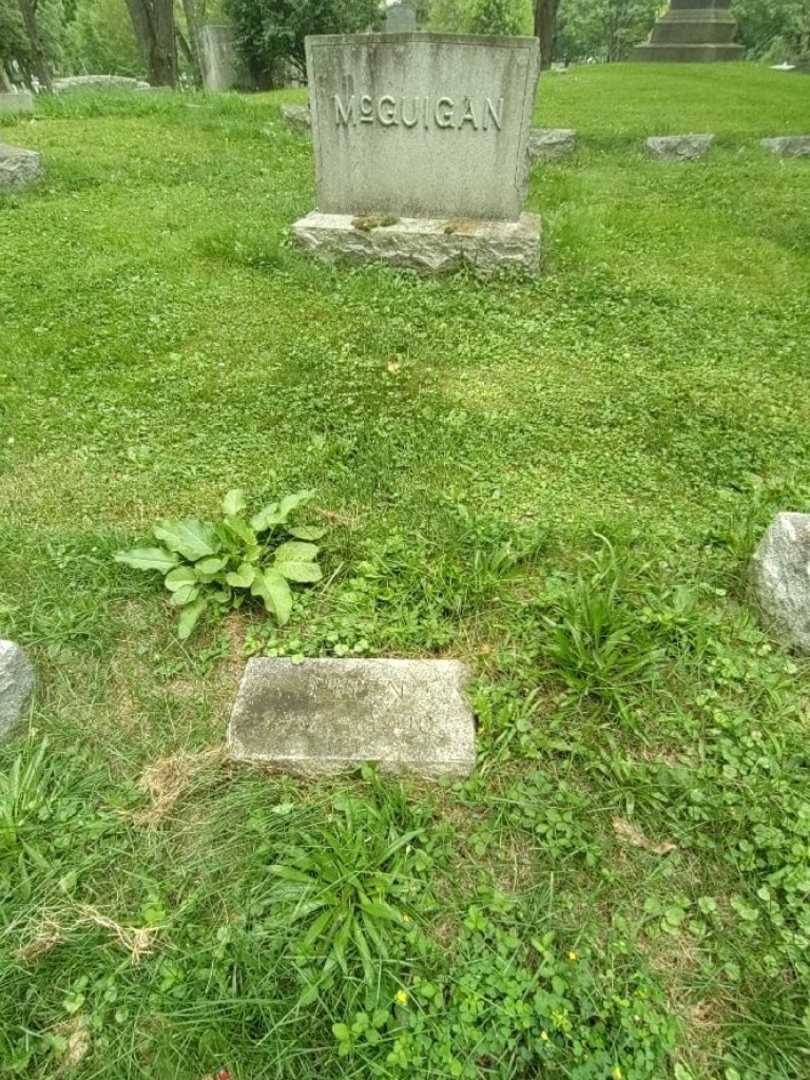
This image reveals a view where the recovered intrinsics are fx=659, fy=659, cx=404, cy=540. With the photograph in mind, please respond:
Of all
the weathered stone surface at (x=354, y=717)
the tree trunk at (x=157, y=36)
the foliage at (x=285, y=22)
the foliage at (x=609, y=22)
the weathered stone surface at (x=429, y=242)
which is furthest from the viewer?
the foliage at (x=609, y=22)

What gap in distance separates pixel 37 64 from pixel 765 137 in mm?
25516

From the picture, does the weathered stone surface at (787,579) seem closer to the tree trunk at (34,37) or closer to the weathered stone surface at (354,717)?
the weathered stone surface at (354,717)

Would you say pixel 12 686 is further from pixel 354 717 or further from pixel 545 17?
pixel 545 17

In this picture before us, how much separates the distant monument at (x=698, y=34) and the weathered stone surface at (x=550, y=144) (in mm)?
13817

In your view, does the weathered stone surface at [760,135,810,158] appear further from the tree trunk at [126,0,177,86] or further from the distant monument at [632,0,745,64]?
the tree trunk at [126,0,177,86]

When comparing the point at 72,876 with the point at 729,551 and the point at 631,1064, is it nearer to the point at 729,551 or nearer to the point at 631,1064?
the point at 631,1064

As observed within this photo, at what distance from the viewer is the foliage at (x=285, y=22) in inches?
602

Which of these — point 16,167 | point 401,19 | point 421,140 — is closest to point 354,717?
point 421,140

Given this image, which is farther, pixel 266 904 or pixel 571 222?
pixel 571 222

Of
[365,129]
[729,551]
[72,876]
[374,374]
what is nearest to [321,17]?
[365,129]

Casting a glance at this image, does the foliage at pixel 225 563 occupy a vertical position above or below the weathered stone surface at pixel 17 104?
below

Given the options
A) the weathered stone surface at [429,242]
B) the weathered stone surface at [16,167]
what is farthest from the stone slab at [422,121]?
the weathered stone surface at [16,167]

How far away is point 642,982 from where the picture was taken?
1.68m

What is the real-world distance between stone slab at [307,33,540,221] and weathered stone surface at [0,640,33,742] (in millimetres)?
5031
